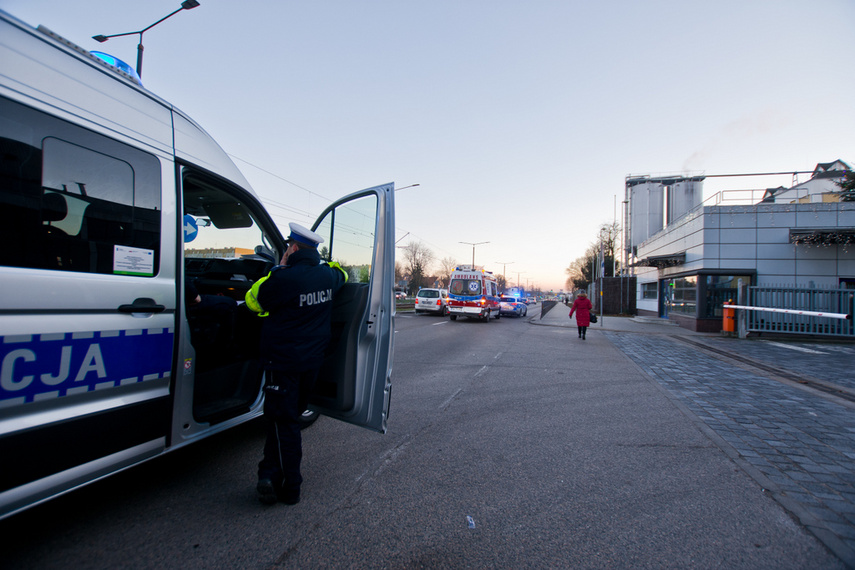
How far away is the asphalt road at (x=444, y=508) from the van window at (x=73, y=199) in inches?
62.4

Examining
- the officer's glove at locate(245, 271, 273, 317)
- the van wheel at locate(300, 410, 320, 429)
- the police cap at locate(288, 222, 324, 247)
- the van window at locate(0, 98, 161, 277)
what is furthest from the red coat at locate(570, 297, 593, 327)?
the van window at locate(0, 98, 161, 277)

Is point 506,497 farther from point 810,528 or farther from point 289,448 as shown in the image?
point 810,528

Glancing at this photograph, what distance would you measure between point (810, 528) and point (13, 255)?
481 centimetres

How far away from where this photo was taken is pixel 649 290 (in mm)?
28797

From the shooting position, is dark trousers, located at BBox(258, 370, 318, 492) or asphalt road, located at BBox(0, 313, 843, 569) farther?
dark trousers, located at BBox(258, 370, 318, 492)

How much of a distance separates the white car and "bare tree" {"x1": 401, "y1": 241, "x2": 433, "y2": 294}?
4222cm

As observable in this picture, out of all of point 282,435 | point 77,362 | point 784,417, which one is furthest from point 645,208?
point 77,362

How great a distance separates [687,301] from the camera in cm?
2006

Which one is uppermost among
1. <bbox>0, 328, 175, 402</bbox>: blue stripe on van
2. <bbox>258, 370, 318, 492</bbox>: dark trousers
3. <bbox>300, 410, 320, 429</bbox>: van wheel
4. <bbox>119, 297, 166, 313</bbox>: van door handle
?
<bbox>119, 297, 166, 313</bbox>: van door handle

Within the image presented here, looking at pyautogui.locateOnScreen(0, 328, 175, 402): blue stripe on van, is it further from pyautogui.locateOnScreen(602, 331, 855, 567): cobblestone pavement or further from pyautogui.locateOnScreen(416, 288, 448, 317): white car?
pyautogui.locateOnScreen(416, 288, 448, 317): white car

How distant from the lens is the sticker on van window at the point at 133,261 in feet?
8.08

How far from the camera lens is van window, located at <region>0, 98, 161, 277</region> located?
6.66 feet

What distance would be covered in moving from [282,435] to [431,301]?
22.1m

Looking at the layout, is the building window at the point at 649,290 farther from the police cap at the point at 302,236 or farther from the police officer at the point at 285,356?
the police officer at the point at 285,356
